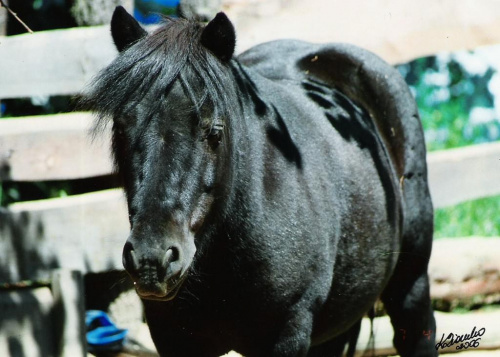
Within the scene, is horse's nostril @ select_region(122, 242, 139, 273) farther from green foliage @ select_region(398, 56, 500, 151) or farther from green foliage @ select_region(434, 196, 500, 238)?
green foliage @ select_region(398, 56, 500, 151)

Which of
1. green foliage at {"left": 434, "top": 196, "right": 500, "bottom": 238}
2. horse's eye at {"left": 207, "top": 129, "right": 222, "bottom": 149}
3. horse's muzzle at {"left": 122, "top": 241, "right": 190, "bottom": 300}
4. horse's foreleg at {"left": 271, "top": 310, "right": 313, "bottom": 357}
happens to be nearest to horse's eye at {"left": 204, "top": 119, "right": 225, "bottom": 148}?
horse's eye at {"left": 207, "top": 129, "right": 222, "bottom": 149}

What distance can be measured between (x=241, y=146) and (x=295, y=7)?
2.56 metres

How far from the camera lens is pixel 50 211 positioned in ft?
15.3

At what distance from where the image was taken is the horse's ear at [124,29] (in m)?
3.32

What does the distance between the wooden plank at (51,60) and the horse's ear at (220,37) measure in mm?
1772

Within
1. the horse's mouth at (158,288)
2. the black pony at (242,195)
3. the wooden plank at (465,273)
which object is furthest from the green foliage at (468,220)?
the horse's mouth at (158,288)

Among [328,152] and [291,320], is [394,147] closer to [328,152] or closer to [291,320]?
[328,152]

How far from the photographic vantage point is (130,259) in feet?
8.91

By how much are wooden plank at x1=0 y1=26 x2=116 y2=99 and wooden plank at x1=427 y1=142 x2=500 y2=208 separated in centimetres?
259

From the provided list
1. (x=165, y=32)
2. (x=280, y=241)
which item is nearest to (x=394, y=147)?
(x=280, y=241)

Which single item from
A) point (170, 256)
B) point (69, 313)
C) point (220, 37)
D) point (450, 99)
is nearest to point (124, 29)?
point (220, 37)

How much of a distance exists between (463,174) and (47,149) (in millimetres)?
3139

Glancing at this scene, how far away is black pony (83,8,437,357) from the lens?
291 centimetres

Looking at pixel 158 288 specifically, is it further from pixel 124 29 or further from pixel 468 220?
pixel 468 220
